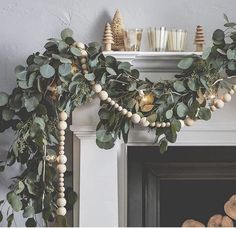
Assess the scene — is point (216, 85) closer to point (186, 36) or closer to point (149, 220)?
point (186, 36)

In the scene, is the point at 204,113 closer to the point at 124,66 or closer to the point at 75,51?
the point at 124,66

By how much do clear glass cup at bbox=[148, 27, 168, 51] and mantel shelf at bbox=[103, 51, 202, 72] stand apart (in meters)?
0.04

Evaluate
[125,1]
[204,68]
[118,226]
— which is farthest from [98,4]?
[118,226]

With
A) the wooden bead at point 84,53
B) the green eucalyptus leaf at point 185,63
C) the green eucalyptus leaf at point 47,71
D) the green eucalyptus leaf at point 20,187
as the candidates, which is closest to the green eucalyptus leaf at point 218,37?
the green eucalyptus leaf at point 185,63

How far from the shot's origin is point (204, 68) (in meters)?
1.70

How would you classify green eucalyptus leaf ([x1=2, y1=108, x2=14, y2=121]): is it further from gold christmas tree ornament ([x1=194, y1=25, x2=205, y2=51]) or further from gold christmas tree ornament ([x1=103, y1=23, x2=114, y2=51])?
gold christmas tree ornament ([x1=194, y1=25, x2=205, y2=51])

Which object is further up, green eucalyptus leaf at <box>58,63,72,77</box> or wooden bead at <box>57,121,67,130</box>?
green eucalyptus leaf at <box>58,63,72,77</box>

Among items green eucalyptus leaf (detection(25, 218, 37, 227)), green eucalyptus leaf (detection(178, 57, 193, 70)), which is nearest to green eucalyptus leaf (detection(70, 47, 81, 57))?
green eucalyptus leaf (detection(178, 57, 193, 70))

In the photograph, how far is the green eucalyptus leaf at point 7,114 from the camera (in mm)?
1696

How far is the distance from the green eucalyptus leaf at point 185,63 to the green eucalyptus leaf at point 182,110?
0.39 ft

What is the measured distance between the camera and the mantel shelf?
1729 mm

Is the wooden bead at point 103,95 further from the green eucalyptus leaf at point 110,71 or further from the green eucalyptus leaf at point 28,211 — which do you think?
the green eucalyptus leaf at point 28,211

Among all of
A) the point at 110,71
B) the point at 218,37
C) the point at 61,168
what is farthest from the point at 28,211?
the point at 218,37

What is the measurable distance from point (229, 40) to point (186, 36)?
17 cm
